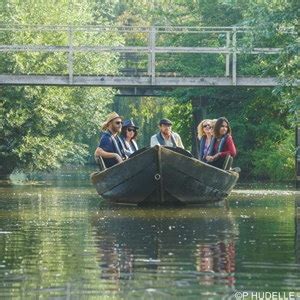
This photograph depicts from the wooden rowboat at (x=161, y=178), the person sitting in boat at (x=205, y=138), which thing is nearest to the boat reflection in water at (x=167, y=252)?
the wooden rowboat at (x=161, y=178)

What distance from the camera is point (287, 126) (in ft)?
157

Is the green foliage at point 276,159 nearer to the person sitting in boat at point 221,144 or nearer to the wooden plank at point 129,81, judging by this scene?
the wooden plank at point 129,81

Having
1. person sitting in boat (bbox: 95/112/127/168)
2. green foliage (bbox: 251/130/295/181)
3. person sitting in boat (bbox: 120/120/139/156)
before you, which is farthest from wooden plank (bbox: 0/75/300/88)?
person sitting in boat (bbox: 95/112/127/168)

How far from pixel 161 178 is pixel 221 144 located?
2076mm

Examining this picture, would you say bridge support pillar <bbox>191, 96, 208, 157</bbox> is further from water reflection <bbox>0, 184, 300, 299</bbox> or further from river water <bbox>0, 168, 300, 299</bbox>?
water reflection <bbox>0, 184, 300, 299</bbox>

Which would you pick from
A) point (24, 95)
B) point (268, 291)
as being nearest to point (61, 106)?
point (24, 95)

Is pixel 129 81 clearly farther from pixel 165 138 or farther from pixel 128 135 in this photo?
pixel 165 138

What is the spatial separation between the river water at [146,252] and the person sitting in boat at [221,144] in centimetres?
261

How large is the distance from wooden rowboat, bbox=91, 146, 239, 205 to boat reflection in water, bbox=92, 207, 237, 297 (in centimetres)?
253

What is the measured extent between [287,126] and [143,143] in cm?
2799

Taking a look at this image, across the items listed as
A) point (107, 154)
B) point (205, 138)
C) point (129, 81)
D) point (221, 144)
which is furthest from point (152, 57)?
point (107, 154)

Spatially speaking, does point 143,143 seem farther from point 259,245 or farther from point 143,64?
point 259,245

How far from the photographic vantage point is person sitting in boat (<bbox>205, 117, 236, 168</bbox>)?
25.8m

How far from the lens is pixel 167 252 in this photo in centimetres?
1414
